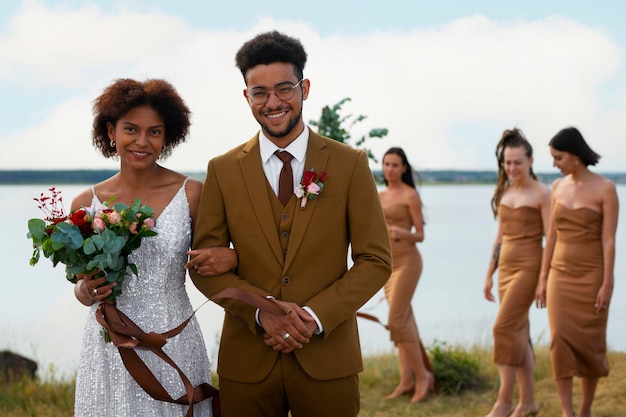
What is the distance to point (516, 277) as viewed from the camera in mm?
7578

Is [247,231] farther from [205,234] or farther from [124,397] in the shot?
[124,397]

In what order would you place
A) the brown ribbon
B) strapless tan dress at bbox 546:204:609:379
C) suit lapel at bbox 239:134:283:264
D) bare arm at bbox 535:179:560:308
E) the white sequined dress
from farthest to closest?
1. bare arm at bbox 535:179:560:308
2. strapless tan dress at bbox 546:204:609:379
3. the white sequined dress
4. the brown ribbon
5. suit lapel at bbox 239:134:283:264

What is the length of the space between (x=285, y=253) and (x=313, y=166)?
41cm

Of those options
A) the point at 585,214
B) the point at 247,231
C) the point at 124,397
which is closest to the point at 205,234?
the point at 247,231

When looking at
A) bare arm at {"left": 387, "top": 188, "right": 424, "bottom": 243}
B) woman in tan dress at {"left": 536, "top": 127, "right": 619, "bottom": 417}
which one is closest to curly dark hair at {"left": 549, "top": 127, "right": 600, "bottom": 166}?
woman in tan dress at {"left": 536, "top": 127, "right": 619, "bottom": 417}

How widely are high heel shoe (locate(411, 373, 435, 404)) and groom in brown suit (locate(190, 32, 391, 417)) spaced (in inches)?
191

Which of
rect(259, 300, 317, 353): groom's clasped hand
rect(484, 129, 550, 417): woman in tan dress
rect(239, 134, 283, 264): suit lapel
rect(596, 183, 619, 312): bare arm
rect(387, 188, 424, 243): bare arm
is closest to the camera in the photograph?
rect(259, 300, 317, 353): groom's clasped hand

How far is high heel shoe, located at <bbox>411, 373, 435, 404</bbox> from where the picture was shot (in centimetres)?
857

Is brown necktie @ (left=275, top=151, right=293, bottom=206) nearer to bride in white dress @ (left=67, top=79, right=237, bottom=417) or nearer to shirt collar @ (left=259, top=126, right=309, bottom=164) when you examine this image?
shirt collar @ (left=259, top=126, right=309, bottom=164)

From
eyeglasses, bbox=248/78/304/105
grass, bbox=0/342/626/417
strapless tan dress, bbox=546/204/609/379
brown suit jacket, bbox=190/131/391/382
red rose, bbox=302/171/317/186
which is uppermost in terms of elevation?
eyeglasses, bbox=248/78/304/105

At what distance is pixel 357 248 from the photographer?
3.78 metres

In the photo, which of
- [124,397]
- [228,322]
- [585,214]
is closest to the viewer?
[228,322]

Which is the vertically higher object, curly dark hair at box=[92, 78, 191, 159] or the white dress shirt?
curly dark hair at box=[92, 78, 191, 159]

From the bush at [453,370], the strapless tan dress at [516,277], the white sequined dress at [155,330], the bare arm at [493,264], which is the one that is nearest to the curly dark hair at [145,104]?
the white sequined dress at [155,330]
